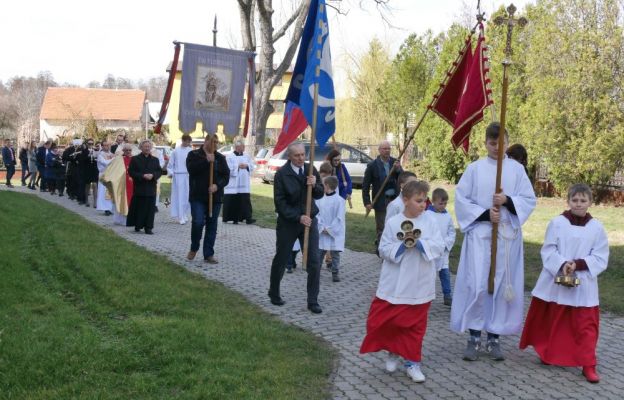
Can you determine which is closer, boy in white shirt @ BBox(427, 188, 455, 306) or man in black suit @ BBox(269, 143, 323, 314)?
man in black suit @ BBox(269, 143, 323, 314)

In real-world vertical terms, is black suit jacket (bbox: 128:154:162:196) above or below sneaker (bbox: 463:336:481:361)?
above

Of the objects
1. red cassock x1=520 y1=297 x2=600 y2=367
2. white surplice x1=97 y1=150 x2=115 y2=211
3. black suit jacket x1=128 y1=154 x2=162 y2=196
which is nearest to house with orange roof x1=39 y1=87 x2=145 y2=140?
white surplice x1=97 y1=150 x2=115 y2=211

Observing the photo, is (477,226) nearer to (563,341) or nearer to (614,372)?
(563,341)

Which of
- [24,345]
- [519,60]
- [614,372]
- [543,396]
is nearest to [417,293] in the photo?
[543,396]

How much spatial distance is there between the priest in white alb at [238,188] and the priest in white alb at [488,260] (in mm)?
9631

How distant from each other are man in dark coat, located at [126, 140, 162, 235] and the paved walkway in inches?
111

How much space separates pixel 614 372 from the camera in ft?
19.0

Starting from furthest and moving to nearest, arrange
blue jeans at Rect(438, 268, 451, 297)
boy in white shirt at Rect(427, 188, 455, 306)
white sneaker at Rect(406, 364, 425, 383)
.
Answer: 1. blue jeans at Rect(438, 268, 451, 297)
2. boy in white shirt at Rect(427, 188, 455, 306)
3. white sneaker at Rect(406, 364, 425, 383)

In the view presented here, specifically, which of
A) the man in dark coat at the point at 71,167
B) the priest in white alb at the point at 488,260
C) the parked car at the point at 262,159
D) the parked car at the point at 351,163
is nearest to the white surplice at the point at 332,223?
the priest in white alb at the point at 488,260

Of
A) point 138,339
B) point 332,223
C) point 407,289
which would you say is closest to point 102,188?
point 332,223

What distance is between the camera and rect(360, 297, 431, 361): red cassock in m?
5.44

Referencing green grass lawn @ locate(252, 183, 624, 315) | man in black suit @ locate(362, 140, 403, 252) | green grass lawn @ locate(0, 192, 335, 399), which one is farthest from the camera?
man in black suit @ locate(362, 140, 403, 252)

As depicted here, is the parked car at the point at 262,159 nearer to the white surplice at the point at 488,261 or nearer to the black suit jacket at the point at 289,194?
the black suit jacket at the point at 289,194

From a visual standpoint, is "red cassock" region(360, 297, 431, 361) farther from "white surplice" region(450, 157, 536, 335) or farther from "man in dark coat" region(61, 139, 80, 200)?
"man in dark coat" region(61, 139, 80, 200)
